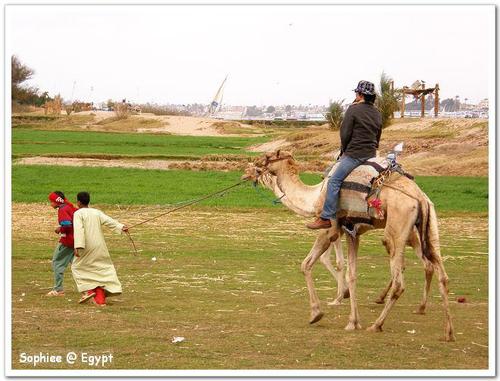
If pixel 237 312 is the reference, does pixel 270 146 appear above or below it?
above

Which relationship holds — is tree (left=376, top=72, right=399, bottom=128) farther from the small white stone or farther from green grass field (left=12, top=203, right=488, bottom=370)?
the small white stone

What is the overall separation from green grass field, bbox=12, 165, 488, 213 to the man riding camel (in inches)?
572

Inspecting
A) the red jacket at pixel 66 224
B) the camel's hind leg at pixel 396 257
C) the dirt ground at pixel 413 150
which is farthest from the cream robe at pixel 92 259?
the dirt ground at pixel 413 150

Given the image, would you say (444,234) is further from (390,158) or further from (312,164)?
→ (312,164)

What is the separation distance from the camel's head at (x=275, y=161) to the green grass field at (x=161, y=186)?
13369 millimetres

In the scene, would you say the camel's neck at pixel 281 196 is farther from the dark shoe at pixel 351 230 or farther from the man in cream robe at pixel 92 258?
the man in cream robe at pixel 92 258

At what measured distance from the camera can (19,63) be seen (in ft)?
312

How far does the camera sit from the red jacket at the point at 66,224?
14875 mm

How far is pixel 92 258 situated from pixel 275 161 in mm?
2752

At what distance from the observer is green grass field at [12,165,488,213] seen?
30.7 metres

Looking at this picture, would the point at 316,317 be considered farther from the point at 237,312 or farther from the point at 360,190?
the point at 360,190

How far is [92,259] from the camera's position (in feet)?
47.5

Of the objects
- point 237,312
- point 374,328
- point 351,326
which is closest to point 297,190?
point 237,312

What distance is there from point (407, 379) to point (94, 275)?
5.32 metres
